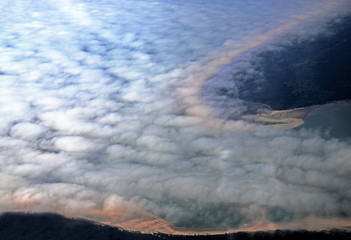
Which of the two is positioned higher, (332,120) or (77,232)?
(332,120)

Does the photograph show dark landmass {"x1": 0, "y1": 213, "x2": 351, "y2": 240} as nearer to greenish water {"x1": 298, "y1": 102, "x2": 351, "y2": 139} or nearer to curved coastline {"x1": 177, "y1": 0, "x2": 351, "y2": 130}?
greenish water {"x1": 298, "y1": 102, "x2": 351, "y2": 139}

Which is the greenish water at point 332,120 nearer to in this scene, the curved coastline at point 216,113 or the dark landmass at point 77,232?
the curved coastline at point 216,113

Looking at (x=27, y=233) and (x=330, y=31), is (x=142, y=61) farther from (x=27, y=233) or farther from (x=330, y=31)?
(x=27, y=233)

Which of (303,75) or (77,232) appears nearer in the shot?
(77,232)

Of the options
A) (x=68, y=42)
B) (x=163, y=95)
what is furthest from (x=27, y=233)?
(x=68, y=42)

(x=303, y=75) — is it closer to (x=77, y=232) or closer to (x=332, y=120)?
(x=332, y=120)

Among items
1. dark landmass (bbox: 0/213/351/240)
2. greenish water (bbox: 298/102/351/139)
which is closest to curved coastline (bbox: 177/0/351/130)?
greenish water (bbox: 298/102/351/139)

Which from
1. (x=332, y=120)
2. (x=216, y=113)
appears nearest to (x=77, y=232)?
(x=216, y=113)
